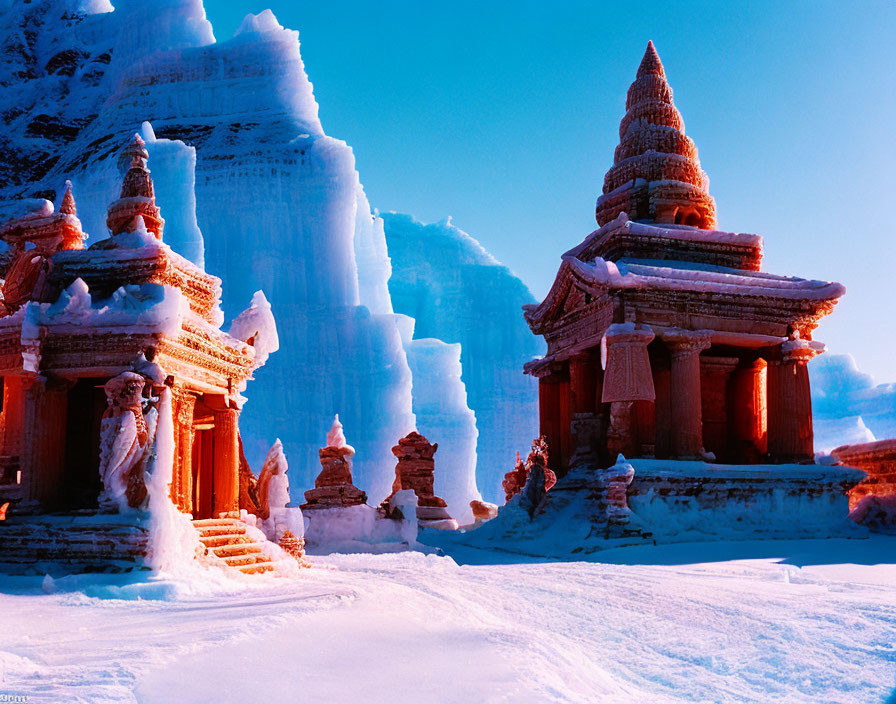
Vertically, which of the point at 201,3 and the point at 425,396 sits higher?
the point at 201,3

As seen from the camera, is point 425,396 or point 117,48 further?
point 425,396

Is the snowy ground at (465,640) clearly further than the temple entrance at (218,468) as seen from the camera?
No

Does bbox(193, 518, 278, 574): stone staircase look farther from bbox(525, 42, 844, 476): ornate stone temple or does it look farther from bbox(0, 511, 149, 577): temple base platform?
bbox(525, 42, 844, 476): ornate stone temple

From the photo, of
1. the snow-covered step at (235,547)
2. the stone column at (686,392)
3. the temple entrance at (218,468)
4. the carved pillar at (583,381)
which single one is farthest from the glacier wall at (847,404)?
the snow-covered step at (235,547)

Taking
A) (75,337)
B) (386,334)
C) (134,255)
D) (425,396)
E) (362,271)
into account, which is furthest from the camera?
(425,396)

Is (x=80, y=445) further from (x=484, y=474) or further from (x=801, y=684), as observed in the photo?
(x=484, y=474)

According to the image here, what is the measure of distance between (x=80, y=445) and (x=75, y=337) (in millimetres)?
2225

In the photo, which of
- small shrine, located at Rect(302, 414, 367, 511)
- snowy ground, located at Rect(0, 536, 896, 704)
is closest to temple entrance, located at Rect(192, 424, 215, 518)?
small shrine, located at Rect(302, 414, 367, 511)

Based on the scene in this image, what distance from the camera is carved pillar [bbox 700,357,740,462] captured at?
17.8 metres

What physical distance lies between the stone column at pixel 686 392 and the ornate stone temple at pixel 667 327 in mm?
23

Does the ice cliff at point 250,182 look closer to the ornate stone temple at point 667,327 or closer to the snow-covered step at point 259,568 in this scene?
the ornate stone temple at point 667,327

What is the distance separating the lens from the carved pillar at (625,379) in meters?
15.1

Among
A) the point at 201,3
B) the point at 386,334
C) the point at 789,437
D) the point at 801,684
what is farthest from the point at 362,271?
the point at 801,684

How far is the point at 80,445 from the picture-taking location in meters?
12.2
